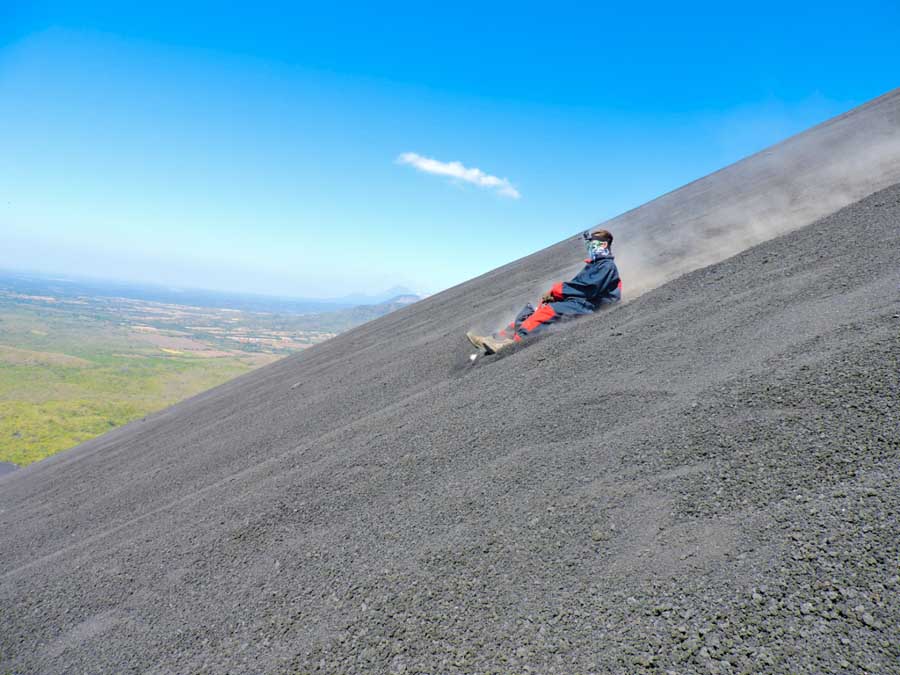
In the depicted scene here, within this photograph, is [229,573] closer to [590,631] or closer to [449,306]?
[590,631]

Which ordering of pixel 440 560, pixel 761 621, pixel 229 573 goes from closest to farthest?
pixel 761 621 → pixel 440 560 → pixel 229 573

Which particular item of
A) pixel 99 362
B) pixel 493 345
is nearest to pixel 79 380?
pixel 99 362

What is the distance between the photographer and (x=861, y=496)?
2361 mm

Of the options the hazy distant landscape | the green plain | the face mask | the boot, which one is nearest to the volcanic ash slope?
the boot

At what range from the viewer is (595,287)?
713 cm

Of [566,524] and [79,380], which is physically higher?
[566,524]

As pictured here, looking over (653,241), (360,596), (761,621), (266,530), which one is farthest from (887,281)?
(653,241)

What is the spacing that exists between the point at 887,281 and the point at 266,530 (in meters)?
5.80

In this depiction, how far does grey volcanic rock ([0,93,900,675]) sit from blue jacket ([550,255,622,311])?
0.81 metres

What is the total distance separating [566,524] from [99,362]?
3713 inches

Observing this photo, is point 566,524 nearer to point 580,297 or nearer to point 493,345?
point 493,345

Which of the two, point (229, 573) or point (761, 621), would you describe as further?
point (229, 573)

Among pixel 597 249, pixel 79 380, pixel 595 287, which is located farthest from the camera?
pixel 79 380

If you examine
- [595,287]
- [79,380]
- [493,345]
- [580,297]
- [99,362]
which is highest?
[595,287]
